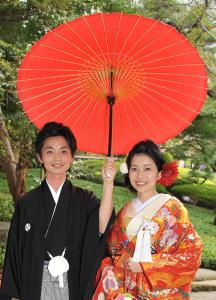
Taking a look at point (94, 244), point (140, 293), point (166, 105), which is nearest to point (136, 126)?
point (166, 105)

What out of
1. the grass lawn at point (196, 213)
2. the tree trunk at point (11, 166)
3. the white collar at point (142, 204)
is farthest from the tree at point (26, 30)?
the white collar at point (142, 204)

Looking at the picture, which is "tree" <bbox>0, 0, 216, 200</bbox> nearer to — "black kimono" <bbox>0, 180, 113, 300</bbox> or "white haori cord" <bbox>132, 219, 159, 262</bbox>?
"black kimono" <bbox>0, 180, 113, 300</bbox>

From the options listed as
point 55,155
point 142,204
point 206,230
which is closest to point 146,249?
point 142,204

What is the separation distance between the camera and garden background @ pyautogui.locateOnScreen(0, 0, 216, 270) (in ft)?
22.0

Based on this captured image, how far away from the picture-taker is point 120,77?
10.5 ft

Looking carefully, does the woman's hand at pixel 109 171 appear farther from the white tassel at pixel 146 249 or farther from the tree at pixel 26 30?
the tree at pixel 26 30

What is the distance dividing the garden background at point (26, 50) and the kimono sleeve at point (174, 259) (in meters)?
0.59

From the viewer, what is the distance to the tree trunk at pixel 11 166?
24.7ft

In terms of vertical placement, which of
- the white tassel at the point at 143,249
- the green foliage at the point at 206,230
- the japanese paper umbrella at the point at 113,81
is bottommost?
the green foliage at the point at 206,230

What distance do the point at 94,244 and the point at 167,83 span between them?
1.19 m

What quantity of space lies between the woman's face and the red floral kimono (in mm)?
183

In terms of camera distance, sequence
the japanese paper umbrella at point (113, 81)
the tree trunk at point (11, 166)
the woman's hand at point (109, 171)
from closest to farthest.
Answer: the japanese paper umbrella at point (113, 81) < the woman's hand at point (109, 171) < the tree trunk at point (11, 166)

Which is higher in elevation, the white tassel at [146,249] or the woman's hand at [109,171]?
the woman's hand at [109,171]

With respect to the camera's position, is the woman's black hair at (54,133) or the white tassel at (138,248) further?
the woman's black hair at (54,133)
